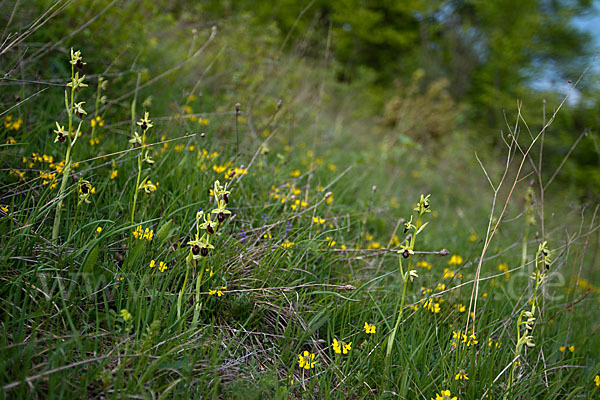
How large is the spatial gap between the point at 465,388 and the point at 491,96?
1142 centimetres

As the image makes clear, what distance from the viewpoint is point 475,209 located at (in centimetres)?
514

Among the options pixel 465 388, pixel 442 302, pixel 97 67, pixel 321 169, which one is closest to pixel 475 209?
pixel 321 169

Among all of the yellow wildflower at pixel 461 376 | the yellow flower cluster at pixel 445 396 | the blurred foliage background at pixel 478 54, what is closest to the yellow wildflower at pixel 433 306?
the yellow wildflower at pixel 461 376

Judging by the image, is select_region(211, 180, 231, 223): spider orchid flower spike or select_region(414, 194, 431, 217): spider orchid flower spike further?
select_region(414, 194, 431, 217): spider orchid flower spike

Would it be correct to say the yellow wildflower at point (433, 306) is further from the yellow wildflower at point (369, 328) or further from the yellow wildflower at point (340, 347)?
the yellow wildflower at point (340, 347)

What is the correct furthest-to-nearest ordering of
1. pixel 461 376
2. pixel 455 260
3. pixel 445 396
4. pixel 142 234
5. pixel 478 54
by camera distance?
pixel 478 54, pixel 455 260, pixel 142 234, pixel 461 376, pixel 445 396

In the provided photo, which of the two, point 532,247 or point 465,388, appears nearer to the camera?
point 465,388

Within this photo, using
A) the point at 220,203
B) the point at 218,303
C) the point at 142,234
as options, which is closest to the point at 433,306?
the point at 218,303

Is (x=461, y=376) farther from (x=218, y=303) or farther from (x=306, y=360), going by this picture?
(x=218, y=303)

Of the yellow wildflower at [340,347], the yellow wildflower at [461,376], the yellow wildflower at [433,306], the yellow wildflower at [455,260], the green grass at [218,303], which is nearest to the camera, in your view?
the green grass at [218,303]

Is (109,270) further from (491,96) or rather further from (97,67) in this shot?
(491,96)

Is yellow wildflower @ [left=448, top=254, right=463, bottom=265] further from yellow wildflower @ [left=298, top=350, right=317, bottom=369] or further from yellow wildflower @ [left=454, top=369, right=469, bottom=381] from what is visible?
yellow wildflower @ [left=298, top=350, right=317, bottom=369]

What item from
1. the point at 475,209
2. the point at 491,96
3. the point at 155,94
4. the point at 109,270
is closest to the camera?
the point at 109,270

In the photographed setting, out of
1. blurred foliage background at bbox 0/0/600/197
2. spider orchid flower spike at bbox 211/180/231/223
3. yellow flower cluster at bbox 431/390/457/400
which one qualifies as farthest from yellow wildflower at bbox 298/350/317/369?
blurred foliage background at bbox 0/0/600/197
